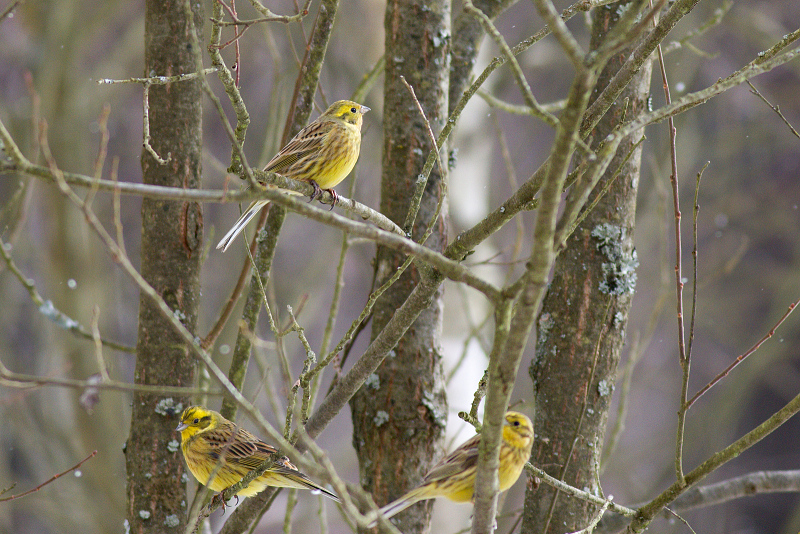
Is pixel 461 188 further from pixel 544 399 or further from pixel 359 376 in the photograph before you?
pixel 359 376

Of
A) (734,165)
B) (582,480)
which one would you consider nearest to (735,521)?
(734,165)

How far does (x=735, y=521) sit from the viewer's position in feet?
41.9

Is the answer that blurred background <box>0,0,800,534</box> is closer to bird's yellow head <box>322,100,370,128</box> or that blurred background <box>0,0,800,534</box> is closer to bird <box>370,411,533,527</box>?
bird's yellow head <box>322,100,370,128</box>

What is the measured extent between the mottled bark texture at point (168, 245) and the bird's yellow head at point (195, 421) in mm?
126

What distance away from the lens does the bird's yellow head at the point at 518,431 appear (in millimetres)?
2943

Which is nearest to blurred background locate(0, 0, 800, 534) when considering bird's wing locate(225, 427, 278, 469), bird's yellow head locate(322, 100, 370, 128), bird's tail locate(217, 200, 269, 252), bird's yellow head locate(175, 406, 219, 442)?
bird's wing locate(225, 427, 278, 469)

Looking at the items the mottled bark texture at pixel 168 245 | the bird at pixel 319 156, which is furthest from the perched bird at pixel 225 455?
the bird at pixel 319 156

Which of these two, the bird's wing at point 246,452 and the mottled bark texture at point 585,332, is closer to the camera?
the mottled bark texture at point 585,332

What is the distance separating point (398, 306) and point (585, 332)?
3.35 feet

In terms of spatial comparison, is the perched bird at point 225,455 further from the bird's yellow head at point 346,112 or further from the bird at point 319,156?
the bird's yellow head at point 346,112

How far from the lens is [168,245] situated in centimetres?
364

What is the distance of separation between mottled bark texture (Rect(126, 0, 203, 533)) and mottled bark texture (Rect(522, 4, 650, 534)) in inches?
70.2

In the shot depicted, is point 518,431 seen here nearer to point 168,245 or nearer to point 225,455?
point 225,455

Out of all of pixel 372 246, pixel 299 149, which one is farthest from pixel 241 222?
pixel 372 246
